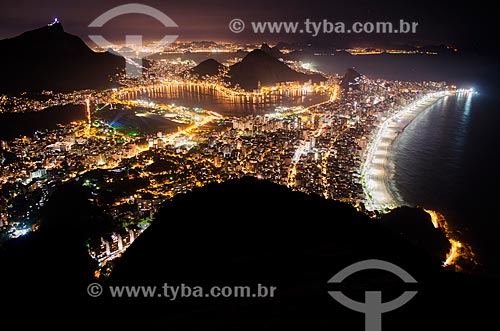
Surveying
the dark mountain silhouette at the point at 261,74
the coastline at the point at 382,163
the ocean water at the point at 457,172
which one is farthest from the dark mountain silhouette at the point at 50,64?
the ocean water at the point at 457,172

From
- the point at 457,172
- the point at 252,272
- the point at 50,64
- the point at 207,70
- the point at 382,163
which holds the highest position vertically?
the point at 207,70

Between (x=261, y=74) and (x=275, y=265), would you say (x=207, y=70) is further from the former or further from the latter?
(x=275, y=265)

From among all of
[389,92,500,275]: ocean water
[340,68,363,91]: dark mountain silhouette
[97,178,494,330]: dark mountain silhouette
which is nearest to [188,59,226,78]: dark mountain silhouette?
[340,68,363,91]: dark mountain silhouette

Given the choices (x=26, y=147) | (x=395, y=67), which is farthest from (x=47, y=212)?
(x=395, y=67)

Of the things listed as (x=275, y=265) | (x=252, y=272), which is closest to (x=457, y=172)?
(x=275, y=265)

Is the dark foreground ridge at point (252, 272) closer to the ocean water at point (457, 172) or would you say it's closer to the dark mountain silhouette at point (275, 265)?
the dark mountain silhouette at point (275, 265)

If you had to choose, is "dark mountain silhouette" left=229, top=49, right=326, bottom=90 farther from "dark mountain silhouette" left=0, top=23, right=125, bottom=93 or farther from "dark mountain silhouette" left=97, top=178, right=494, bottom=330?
"dark mountain silhouette" left=97, top=178, right=494, bottom=330

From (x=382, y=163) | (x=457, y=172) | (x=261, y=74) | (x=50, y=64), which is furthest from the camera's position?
(x=261, y=74)
